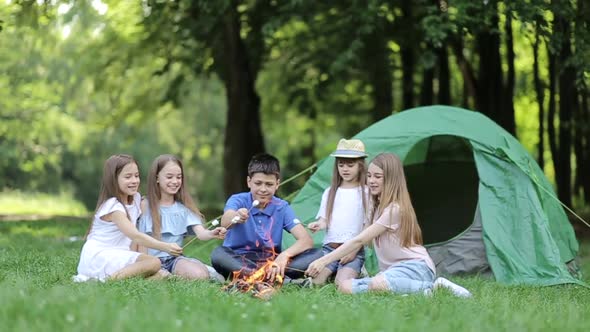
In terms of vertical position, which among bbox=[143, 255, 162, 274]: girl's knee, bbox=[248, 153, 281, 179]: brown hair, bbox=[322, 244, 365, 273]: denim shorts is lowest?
bbox=[322, 244, 365, 273]: denim shorts

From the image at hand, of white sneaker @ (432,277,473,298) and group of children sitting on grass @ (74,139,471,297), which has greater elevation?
group of children sitting on grass @ (74,139,471,297)

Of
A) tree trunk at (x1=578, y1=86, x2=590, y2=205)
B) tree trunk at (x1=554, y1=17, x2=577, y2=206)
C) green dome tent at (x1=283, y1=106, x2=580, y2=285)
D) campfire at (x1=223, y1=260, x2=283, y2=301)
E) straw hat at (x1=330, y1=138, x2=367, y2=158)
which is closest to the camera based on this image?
campfire at (x1=223, y1=260, x2=283, y2=301)

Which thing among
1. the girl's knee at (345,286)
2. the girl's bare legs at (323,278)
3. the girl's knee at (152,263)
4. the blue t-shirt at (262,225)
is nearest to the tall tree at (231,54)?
the blue t-shirt at (262,225)

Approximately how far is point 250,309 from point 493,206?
370cm

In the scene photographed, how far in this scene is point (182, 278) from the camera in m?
5.84

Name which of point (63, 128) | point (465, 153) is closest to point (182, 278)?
point (465, 153)

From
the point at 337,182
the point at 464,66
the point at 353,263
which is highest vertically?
the point at 464,66

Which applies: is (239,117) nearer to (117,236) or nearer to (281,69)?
(281,69)

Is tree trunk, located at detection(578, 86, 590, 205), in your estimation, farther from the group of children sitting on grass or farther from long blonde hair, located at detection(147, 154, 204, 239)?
long blonde hair, located at detection(147, 154, 204, 239)

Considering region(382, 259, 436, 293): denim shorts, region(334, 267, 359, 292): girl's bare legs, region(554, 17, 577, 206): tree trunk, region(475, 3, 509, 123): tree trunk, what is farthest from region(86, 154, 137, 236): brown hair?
region(554, 17, 577, 206): tree trunk

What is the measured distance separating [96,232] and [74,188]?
22318mm

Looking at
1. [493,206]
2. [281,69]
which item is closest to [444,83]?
[281,69]

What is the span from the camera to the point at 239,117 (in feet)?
48.6

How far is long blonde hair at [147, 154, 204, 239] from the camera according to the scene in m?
6.15
